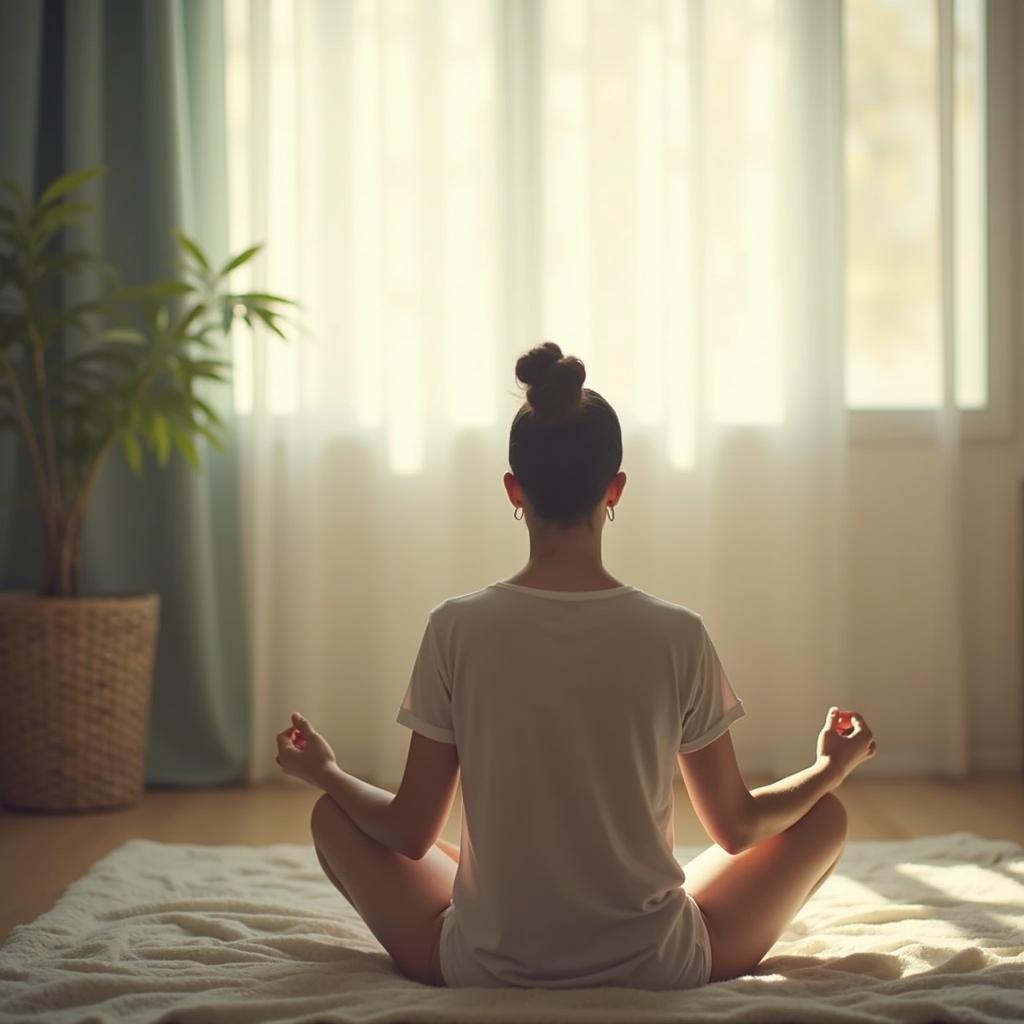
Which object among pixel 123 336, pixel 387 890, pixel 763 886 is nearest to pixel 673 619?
pixel 763 886

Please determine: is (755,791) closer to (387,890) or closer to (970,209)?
(387,890)

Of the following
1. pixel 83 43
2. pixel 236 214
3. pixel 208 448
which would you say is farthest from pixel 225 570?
pixel 83 43

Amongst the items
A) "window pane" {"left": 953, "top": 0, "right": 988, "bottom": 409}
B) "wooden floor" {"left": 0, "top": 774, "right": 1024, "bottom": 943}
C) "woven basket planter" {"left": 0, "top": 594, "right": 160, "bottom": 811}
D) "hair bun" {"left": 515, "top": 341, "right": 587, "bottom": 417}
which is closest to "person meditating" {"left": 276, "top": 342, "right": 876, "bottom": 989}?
"hair bun" {"left": 515, "top": 341, "right": 587, "bottom": 417}

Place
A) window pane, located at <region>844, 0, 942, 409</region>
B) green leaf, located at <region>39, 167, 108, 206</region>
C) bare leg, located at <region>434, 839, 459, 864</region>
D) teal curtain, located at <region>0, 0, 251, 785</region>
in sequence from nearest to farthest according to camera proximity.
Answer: bare leg, located at <region>434, 839, 459, 864</region> → green leaf, located at <region>39, 167, 108, 206</region> → teal curtain, located at <region>0, 0, 251, 785</region> → window pane, located at <region>844, 0, 942, 409</region>

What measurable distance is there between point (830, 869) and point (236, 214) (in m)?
2.29

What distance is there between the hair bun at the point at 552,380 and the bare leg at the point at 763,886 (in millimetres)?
576

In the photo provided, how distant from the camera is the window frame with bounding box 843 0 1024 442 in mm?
3318

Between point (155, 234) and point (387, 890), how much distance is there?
2.10 metres

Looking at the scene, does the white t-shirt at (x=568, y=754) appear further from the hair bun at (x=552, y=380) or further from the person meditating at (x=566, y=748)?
the hair bun at (x=552, y=380)

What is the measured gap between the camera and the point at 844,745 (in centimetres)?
152

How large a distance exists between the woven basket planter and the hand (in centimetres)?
149

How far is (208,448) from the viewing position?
3.27 m

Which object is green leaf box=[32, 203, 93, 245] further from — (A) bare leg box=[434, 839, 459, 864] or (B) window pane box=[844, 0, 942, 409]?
(B) window pane box=[844, 0, 942, 409]

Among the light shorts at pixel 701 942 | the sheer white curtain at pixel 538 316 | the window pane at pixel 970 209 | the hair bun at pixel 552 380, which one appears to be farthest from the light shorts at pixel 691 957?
the window pane at pixel 970 209
